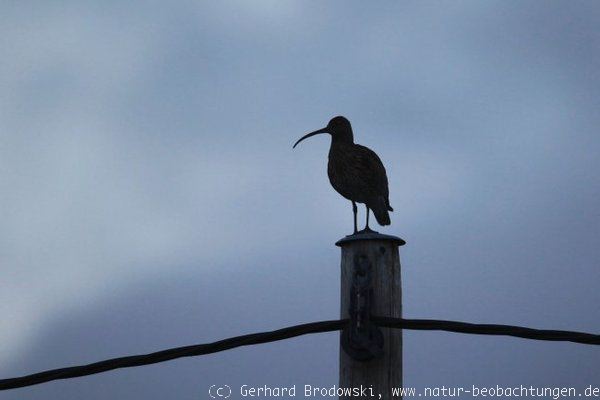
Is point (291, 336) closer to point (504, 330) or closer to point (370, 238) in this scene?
point (370, 238)

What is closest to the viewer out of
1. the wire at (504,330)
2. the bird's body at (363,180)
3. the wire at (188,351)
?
the wire at (504,330)

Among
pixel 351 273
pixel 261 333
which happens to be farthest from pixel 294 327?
pixel 351 273

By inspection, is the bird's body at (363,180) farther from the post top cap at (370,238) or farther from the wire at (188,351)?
the wire at (188,351)

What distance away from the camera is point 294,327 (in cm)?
364

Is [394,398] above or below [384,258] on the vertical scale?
below

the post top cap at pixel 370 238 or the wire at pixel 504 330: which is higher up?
the post top cap at pixel 370 238

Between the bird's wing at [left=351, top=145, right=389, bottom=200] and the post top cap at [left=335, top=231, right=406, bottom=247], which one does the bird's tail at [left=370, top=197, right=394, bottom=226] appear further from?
the post top cap at [left=335, top=231, right=406, bottom=247]

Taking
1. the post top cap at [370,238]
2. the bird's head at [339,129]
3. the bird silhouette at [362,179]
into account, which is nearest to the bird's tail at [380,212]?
the bird silhouette at [362,179]

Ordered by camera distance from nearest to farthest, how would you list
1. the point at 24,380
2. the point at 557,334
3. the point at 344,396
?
1. the point at 557,334
2. the point at 344,396
3. the point at 24,380

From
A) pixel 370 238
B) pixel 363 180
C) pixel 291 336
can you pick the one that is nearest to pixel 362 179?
pixel 363 180

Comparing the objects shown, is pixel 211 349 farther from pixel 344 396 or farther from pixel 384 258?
pixel 384 258

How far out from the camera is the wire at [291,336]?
11.1ft

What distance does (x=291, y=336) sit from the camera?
3.63 meters

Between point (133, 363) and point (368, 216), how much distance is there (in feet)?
14.8
